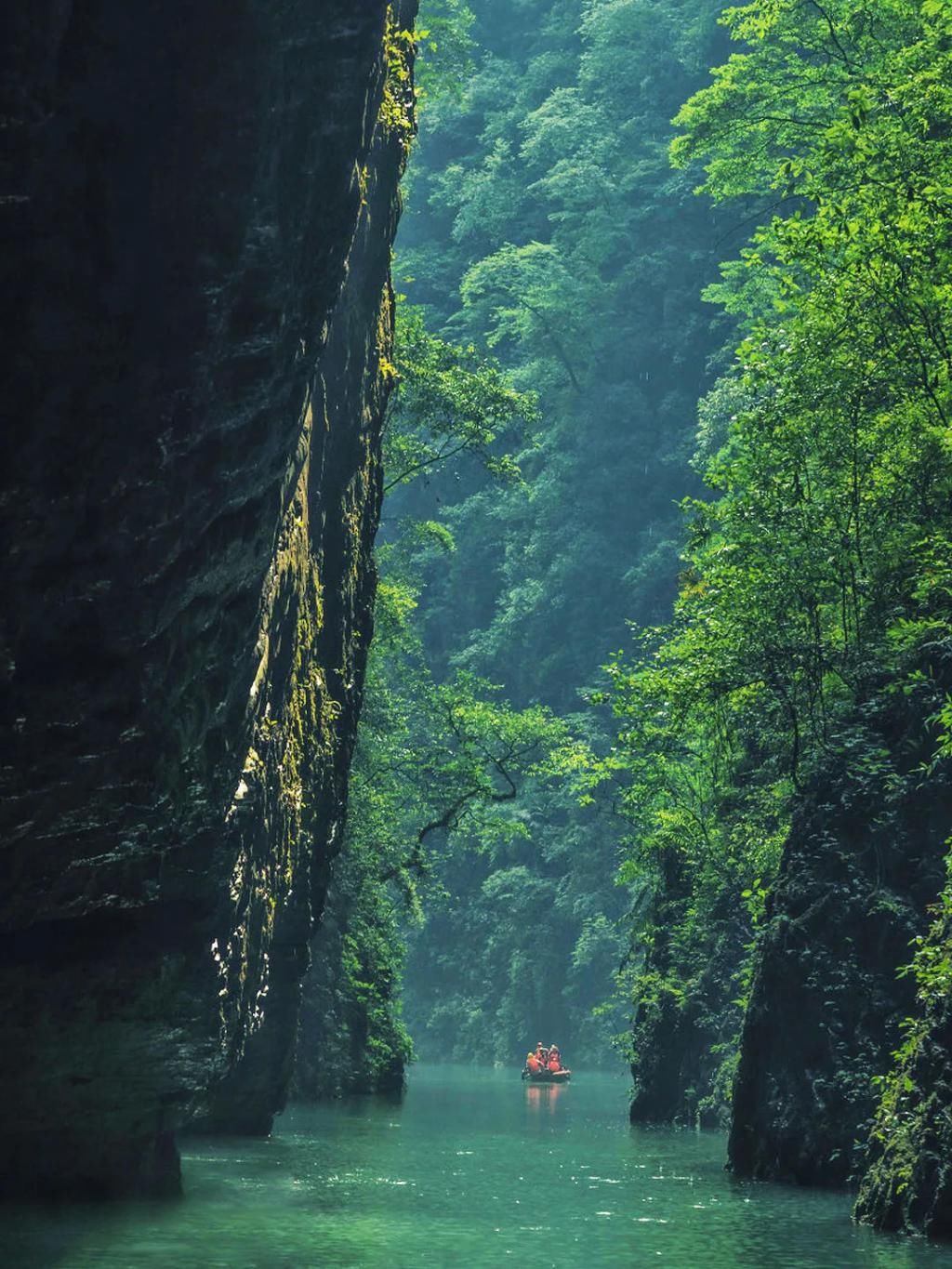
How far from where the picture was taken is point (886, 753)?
60.3ft

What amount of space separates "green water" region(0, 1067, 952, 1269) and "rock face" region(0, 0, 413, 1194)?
1.59m

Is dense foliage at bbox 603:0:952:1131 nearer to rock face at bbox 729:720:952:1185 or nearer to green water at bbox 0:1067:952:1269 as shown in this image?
rock face at bbox 729:720:952:1185

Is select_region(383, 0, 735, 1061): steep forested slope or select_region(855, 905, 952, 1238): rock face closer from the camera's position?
select_region(855, 905, 952, 1238): rock face

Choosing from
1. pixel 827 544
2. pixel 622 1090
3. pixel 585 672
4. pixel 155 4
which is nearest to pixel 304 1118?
pixel 827 544

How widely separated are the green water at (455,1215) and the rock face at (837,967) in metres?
0.72

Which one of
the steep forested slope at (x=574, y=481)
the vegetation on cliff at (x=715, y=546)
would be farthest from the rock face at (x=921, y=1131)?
the steep forested slope at (x=574, y=481)

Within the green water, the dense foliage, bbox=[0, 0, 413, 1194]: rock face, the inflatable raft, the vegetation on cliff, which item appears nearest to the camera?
bbox=[0, 0, 413, 1194]: rock face

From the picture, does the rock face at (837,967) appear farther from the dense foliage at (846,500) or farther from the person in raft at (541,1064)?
the person in raft at (541,1064)

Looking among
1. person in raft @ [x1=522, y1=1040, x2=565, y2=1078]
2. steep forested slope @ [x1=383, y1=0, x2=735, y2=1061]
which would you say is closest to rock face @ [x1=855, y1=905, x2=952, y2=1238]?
person in raft @ [x1=522, y1=1040, x2=565, y2=1078]

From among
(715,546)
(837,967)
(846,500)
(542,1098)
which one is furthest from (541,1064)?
(837,967)

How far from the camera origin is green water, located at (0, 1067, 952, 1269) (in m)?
12.7

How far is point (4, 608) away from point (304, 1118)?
845 inches

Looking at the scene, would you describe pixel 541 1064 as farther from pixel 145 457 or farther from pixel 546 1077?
pixel 145 457

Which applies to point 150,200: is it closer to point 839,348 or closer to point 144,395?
point 144,395
